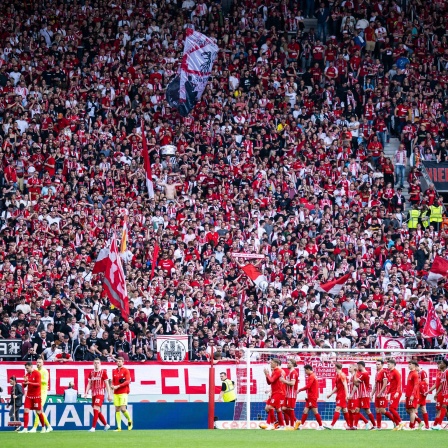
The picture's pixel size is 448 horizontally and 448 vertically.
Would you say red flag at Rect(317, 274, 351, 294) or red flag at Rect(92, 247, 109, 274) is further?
red flag at Rect(317, 274, 351, 294)

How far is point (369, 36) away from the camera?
142 ft

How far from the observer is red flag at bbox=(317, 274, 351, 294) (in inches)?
1298

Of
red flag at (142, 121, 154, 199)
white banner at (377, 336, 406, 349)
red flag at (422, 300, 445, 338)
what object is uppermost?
red flag at (142, 121, 154, 199)

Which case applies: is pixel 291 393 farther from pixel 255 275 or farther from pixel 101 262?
pixel 255 275

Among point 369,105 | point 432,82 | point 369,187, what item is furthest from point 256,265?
point 432,82

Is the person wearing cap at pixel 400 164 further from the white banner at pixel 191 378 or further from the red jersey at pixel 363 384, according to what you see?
the red jersey at pixel 363 384

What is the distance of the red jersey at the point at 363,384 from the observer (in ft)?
85.7

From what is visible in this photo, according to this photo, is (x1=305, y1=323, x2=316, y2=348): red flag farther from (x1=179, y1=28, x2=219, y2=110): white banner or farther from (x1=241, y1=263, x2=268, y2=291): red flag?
(x1=179, y1=28, x2=219, y2=110): white banner

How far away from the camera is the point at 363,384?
26.1 meters

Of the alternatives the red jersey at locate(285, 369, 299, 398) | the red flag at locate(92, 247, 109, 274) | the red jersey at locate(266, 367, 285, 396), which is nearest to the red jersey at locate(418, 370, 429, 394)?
the red jersey at locate(285, 369, 299, 398)

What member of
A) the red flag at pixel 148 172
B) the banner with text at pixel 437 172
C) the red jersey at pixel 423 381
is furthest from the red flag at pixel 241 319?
the banner with text at pixel 437 172

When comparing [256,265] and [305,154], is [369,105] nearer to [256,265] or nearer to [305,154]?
[305,154]

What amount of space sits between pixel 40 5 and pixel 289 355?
691 inches

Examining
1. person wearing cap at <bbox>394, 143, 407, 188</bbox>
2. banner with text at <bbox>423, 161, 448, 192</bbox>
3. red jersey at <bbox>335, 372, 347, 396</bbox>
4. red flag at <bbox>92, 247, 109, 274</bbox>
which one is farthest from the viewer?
banner with text at <bbox>423, 161, 448, 192</bbox>
